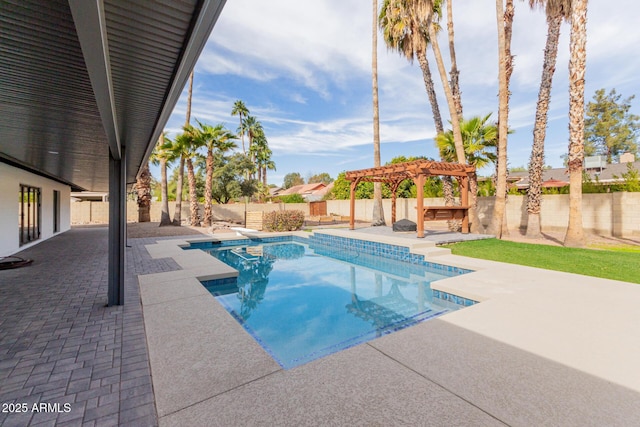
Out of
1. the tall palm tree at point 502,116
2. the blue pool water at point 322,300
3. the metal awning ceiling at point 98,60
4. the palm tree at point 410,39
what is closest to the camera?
the metal awning ceiling at point 98,60

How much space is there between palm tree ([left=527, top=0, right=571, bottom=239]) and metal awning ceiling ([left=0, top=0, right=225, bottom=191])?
12219 mm

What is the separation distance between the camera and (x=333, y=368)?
2.49 metres

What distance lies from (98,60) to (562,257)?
9.30 meters

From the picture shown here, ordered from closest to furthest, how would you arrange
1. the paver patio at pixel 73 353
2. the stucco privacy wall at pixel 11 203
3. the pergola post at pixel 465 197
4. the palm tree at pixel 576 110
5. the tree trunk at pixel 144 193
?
the paver patio at pixel 73 353
the stucco privacy wall at pixel 11 203
the palm tree at pixel 576 110
the pergola post at pixel 465 197
the tree trunk at pixel 144 193

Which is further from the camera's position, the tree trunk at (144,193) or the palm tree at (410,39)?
the tree trunk at (144,193)

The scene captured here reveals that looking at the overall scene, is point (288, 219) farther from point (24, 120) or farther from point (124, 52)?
point (124, 52)

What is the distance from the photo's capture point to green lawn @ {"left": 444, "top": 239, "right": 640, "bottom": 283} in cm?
567

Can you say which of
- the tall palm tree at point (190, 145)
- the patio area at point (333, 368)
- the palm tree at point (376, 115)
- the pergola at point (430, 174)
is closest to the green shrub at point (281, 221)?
the palm tree at point (376, 115)

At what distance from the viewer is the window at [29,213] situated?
30.9 feet

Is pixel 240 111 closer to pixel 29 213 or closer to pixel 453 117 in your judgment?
pixel 29 213

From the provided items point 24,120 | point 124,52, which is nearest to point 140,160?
point 24,120

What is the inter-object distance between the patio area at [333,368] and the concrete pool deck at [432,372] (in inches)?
0.5

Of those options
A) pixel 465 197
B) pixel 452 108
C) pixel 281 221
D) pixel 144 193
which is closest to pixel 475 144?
pixel 452 108

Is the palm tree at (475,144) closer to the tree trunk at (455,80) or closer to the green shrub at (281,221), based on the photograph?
the tree trunk at (455,80)
